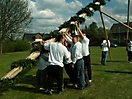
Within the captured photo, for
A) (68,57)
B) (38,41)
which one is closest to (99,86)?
(68,57)

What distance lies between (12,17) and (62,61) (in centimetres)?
2644

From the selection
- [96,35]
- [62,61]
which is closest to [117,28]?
[96,35]

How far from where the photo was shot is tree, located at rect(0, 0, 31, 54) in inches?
1241

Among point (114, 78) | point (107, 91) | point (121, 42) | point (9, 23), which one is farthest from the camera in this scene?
point (121, 42)

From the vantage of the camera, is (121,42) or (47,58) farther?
(121,42)

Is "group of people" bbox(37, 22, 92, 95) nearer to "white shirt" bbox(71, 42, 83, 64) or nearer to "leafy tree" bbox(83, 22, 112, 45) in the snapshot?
"white shirt" bbox(71, 42, 83, 64)

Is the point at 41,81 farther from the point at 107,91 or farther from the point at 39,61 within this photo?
the point at 107,91

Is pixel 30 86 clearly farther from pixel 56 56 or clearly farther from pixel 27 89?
pixel 56 56

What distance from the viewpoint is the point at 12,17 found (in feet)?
105

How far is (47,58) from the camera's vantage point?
7.71 meters

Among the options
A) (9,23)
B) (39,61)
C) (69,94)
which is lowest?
(69,94)

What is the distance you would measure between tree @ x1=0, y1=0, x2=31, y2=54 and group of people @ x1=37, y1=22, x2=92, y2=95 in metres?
24.6

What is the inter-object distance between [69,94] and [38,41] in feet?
7.51

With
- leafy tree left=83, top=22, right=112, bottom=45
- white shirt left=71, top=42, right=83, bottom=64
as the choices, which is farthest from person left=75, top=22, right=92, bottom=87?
leafy tree left=83, top=22, right=112, bottom=45
